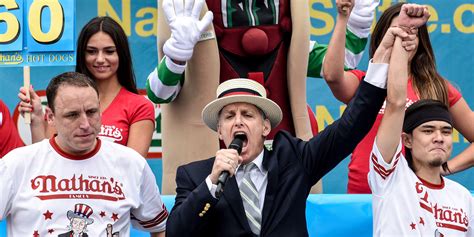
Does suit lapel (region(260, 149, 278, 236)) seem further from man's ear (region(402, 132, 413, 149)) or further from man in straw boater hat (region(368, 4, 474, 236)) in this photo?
man's ear (region(402, 132, 413, 149))

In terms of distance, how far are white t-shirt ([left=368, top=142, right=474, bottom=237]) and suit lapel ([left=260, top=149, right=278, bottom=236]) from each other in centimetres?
44

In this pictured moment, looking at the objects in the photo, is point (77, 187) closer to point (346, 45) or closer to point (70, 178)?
point (70, 178)

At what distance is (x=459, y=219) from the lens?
427 centimetres

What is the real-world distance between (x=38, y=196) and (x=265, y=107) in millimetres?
954

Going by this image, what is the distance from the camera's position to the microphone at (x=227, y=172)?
3.65 metres

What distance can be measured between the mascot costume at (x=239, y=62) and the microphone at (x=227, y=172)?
87 centimetres

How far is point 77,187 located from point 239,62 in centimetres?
118

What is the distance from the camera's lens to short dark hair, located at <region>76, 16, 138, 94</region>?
16.2ft

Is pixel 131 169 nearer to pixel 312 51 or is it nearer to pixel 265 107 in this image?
pixel 265 107

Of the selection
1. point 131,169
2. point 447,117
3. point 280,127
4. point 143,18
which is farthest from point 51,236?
point 143,18

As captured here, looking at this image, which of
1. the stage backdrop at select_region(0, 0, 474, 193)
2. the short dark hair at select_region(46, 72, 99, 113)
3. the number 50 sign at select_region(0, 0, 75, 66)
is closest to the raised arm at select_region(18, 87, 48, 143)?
the number 50 sign at select_region(0, 0, 75, 66)

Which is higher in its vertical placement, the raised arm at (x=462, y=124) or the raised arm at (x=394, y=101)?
the raised arm at (x=394, y=101)

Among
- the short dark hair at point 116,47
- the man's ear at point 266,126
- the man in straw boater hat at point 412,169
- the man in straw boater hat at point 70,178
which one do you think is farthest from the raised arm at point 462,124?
the man in straw boater hat at point 70,178

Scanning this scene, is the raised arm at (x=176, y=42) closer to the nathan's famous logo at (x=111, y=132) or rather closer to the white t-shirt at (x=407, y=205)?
the nathan's famous logo at (x=111, y=132)
